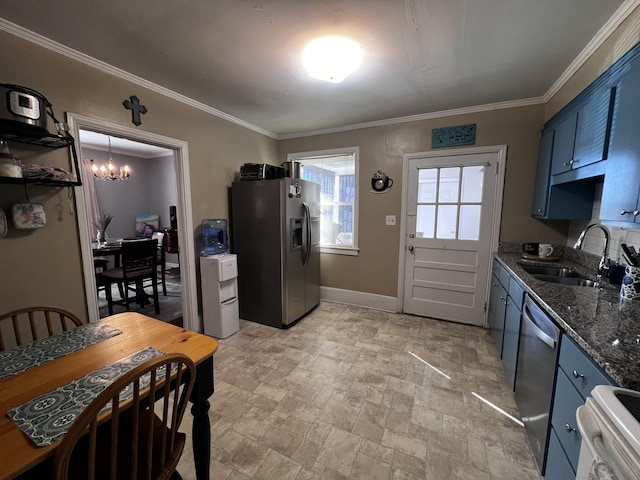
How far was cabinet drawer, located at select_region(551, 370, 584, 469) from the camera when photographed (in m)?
1.01

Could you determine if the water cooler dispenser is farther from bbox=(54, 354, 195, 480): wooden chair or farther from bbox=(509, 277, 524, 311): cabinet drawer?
bbox=(509, 277, 524, 311): cabinet drawer

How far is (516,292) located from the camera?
189 centimetres

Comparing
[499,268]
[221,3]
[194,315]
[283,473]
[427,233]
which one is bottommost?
[283,473]

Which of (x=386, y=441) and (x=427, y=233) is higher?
(x=427, y=233)

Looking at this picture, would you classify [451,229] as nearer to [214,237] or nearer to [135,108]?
[214,237]

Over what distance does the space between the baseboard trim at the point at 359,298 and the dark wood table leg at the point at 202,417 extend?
272 cm

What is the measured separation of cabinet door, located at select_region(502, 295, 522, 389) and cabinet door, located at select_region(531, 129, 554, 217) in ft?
3.40

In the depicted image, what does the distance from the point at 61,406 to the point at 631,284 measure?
2.54 metres

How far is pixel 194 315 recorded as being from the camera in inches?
112

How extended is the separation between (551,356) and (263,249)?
2.54 m

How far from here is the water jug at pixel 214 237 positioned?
2945mm

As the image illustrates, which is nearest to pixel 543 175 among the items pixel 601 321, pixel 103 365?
pixel 601 321

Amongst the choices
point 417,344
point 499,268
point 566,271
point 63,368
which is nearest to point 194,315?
point 63,368

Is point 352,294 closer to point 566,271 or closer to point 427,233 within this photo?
point 427,233
